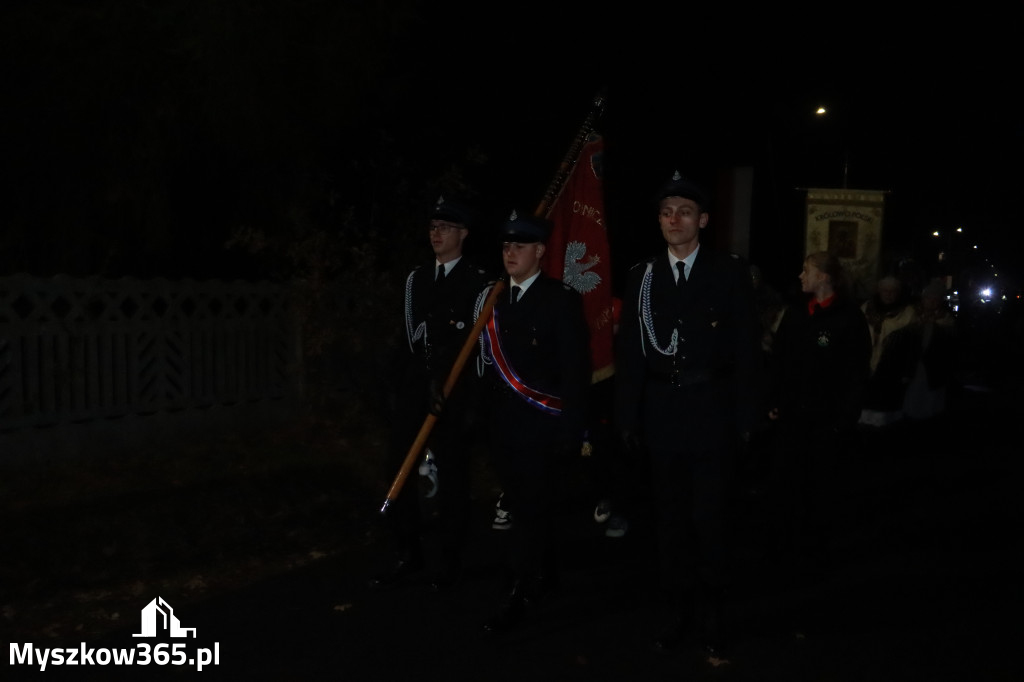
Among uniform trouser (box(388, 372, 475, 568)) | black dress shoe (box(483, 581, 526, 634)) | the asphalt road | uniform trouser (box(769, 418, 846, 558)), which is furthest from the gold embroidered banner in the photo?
black dress shoe (box(483, 581, 526, 634))

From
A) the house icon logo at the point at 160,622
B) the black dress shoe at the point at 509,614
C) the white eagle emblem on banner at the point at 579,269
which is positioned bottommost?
the house icon logo at the point at 160,622

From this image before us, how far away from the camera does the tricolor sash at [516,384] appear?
18.5 ft

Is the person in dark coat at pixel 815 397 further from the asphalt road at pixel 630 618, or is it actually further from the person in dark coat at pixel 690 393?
the person in dark coat at pixel 690 393

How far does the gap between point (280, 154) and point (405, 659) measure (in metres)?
6.03

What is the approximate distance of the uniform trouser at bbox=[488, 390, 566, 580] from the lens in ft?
18.4

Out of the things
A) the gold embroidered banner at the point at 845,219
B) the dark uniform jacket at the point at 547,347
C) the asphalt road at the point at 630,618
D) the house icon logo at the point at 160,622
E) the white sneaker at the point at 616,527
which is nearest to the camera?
the asphalt road at the point at 630,618

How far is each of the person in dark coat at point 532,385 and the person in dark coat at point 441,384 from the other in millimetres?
418

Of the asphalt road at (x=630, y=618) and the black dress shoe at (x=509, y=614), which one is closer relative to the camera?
the asphalt road at (x=630, y=618)

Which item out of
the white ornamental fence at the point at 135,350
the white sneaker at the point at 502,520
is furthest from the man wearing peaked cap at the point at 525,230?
the white ornamental fence at the point at 135,350

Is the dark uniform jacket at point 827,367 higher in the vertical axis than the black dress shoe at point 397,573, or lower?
higher

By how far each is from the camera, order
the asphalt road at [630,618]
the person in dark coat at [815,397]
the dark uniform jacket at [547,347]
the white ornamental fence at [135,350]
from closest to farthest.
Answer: the asphalt road at [630,618], the dark uniform jacket at [547,347], the person in dark coat at [815,397], the white ornamental fence at [135,350]

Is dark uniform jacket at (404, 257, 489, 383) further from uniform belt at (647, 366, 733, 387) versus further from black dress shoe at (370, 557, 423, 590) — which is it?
uniform belt at (647, 366, 733, 387)

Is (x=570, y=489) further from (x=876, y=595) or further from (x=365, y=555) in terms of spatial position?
(x=876, y=595)

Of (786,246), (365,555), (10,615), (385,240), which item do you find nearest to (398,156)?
(385,240)
